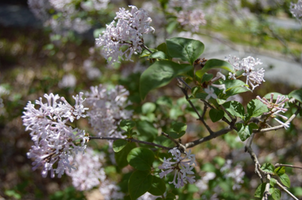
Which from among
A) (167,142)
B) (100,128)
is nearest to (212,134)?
(167,142)

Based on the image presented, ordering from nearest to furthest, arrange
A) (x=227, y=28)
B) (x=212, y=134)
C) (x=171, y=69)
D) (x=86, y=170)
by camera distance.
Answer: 1. (x=171, y=69)
2. (x=212, y=134)
3. (x=86, y=170)
4. (x=227, y=28)

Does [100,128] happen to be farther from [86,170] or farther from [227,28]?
[227,28]

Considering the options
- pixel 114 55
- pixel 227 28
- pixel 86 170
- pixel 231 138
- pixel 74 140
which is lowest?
pixel 227 28

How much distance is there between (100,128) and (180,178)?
434mm

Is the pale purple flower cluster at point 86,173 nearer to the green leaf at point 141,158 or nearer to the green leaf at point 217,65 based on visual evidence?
the green leaf at point 141,158

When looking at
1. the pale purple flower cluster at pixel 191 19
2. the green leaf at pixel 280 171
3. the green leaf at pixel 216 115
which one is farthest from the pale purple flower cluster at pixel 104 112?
the pale purple flower cluster at pixel 191 19

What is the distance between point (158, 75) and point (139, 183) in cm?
47

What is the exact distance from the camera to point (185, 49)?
2.46 ft

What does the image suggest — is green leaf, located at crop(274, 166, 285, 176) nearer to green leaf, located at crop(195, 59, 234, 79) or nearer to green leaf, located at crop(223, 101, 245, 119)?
green leaf, located at crop(223, 101, 245, 119)

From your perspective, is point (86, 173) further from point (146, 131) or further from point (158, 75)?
point (158, 75)

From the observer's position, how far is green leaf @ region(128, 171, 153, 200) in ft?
2.81

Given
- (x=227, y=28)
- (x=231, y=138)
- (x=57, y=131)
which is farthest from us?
(x=227, y=28)

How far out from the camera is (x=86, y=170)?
145cm

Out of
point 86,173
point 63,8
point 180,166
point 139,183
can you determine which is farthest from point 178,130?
point 63,8
